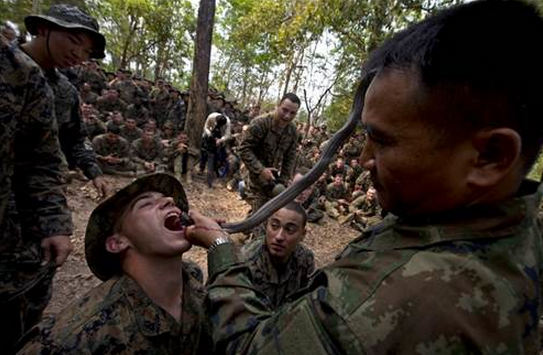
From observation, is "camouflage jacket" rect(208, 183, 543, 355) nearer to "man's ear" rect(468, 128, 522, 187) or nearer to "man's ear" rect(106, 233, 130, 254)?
"man's ear" rect(468, 128, 522, 187)

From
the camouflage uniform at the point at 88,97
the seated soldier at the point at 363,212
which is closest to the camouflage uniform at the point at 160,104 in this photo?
the camouflage uniform at the point at 88,97

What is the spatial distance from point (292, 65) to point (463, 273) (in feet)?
54.5

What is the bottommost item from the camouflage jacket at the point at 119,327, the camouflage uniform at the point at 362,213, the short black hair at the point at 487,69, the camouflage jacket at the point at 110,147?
the camouflage uniform at the point at 362,213

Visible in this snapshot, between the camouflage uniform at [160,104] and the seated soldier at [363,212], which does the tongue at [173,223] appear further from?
the camouflage uniform at [160,104]

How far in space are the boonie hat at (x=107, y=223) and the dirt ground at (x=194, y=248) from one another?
240 centimetres

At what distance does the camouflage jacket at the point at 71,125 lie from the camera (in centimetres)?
320

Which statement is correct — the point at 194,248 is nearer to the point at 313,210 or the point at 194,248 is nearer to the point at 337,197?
the point at 313,210

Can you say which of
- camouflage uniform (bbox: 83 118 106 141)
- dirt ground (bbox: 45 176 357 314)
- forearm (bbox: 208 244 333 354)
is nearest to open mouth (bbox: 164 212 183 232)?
forearm (bbox: 208 244 333 354)

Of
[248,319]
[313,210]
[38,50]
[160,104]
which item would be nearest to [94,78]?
[160,104]

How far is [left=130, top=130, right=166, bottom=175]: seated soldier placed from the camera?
923cm

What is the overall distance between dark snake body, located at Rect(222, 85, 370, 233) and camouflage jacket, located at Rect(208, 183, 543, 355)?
75cm

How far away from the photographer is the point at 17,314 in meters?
2.26

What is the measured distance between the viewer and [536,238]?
923mm

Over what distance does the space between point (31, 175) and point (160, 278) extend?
Result: 1219 millimetres
